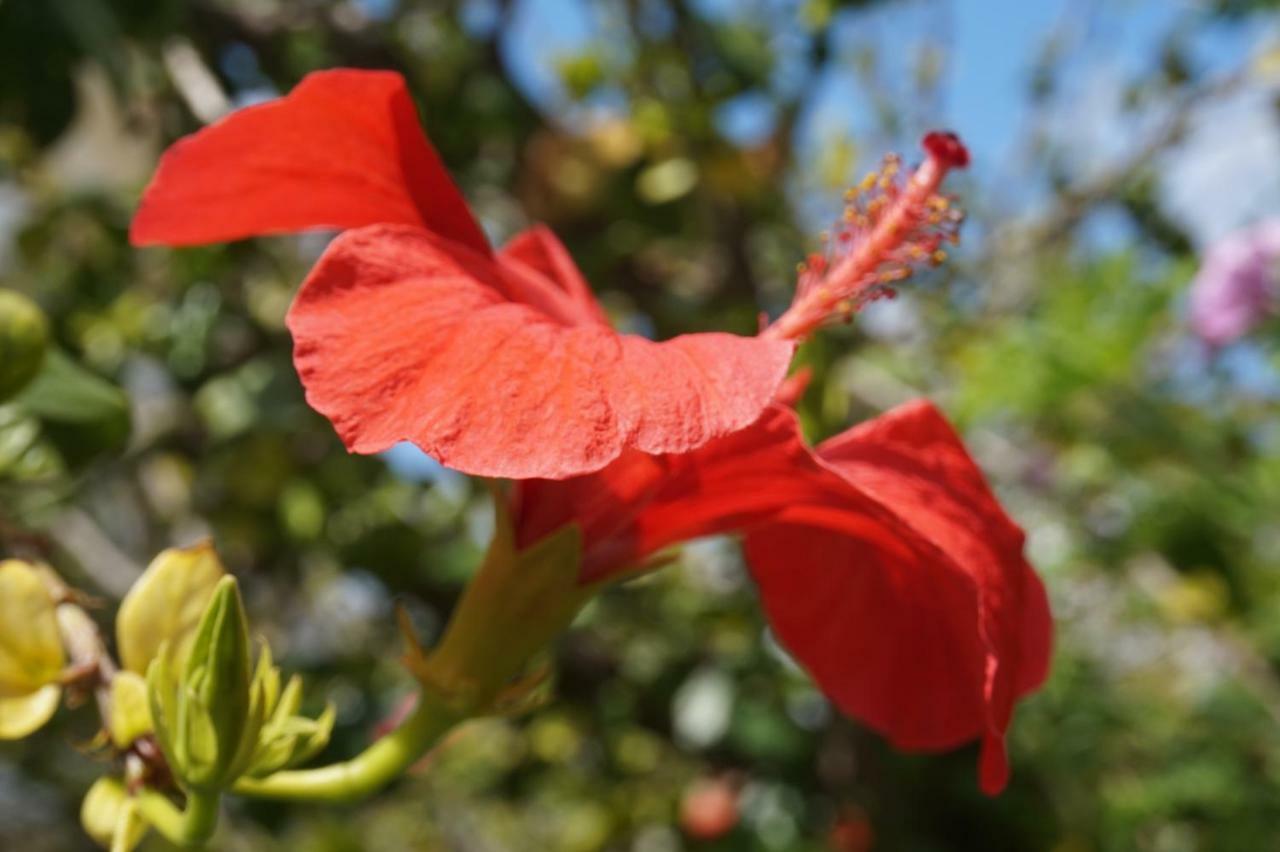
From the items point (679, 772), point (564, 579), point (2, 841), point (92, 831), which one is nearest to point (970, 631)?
point (564, 579)

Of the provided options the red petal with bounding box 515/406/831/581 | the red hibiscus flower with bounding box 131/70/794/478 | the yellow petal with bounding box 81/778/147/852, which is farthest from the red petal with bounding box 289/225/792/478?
the yellow petal with bounding box 81/778/147/852

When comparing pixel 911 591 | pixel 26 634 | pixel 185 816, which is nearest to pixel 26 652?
pixel 26 634

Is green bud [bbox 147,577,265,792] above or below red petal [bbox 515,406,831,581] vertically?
above

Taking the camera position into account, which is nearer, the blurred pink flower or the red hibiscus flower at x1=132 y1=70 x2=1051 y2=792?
the red hibiscus flower at x1=132 y1=70 x2=1051 y2=792

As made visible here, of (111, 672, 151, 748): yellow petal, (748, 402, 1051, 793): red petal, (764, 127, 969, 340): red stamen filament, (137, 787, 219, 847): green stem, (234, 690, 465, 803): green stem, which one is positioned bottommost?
(748, 402, 1051, 793): red petal

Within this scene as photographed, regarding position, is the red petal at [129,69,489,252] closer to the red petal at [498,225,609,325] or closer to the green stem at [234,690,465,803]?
the red petal at [498,225,609,325]

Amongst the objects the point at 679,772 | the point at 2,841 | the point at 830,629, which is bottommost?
the point at 2,841

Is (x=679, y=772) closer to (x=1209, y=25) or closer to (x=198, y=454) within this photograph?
(x=198, y=454)
